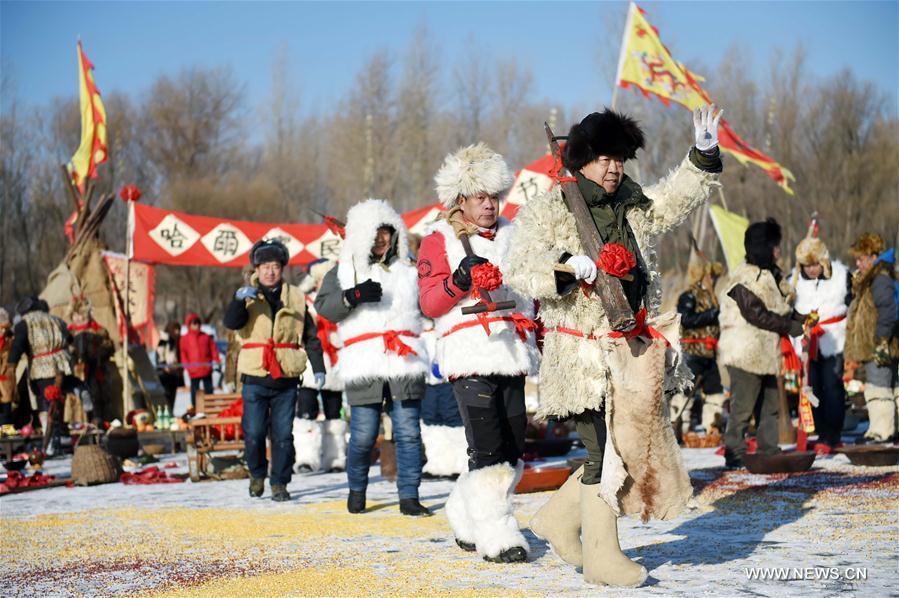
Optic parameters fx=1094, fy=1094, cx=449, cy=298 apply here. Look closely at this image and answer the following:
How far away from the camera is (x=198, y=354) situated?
19188mm

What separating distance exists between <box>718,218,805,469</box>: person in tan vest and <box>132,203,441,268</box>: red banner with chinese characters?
24.2 ft

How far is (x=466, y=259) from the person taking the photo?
5.88 meters

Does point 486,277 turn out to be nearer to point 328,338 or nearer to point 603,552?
point 603,552

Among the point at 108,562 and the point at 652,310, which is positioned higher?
the point at 652,310

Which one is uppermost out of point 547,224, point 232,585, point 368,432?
point 547,224

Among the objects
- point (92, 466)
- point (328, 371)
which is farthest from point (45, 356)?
point (328, 371)

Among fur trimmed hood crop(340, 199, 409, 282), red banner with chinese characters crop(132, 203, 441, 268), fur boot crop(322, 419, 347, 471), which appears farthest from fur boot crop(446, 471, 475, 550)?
red banner with chinese characters crop(132, 203, 441, 268)

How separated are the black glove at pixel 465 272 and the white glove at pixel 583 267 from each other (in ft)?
2.97

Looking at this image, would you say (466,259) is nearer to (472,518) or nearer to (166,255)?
(472,518)

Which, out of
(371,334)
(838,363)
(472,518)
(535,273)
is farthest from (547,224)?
(838,363)

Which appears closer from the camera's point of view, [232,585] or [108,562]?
[232,585]

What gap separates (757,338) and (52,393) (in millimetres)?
8444

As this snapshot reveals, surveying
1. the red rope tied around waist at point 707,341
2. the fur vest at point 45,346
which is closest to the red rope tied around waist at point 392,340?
the red rope tied around waist at point 707,341

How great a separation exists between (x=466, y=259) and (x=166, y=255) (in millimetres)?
11538
